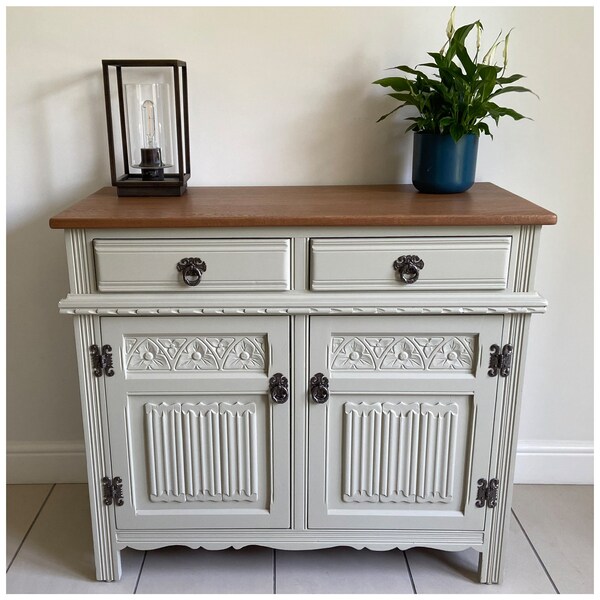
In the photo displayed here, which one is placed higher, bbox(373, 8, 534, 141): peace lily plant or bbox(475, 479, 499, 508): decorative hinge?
bbox(373, 8, 534, 141): peace lily plant

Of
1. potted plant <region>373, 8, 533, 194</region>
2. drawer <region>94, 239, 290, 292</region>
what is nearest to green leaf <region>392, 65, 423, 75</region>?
potted plant <region>373, 8, 533, 194</region>

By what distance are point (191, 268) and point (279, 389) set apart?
37 centimetres

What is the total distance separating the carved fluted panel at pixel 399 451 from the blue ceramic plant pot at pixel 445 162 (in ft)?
1.93

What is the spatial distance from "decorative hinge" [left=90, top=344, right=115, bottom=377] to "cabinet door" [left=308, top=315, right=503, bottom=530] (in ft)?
1.64

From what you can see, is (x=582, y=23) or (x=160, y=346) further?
(x=582, y=23)

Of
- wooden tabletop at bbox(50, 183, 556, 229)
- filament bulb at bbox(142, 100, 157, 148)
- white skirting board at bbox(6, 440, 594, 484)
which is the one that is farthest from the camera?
white skirting board at bbox(6, 440, 594, 484)

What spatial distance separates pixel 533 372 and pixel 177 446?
1202 mm

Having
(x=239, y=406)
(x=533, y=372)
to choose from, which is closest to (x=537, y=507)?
(x=533, y=372)

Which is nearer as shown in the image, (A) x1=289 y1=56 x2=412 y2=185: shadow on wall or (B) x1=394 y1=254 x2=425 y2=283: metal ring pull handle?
(B) x1=394 y1=254 x2=425 y2=283: metal ring pull handle

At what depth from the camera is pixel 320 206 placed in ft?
5.16

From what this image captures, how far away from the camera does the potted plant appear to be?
5.46 ft

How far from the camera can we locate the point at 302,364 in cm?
159

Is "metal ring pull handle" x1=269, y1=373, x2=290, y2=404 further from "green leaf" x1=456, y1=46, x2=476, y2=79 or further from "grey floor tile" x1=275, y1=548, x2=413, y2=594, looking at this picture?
"green leaf" x1=456, y1=46, x2=476, y2=79

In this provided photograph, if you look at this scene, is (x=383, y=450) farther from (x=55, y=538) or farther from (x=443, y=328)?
(x=55, y=538)
